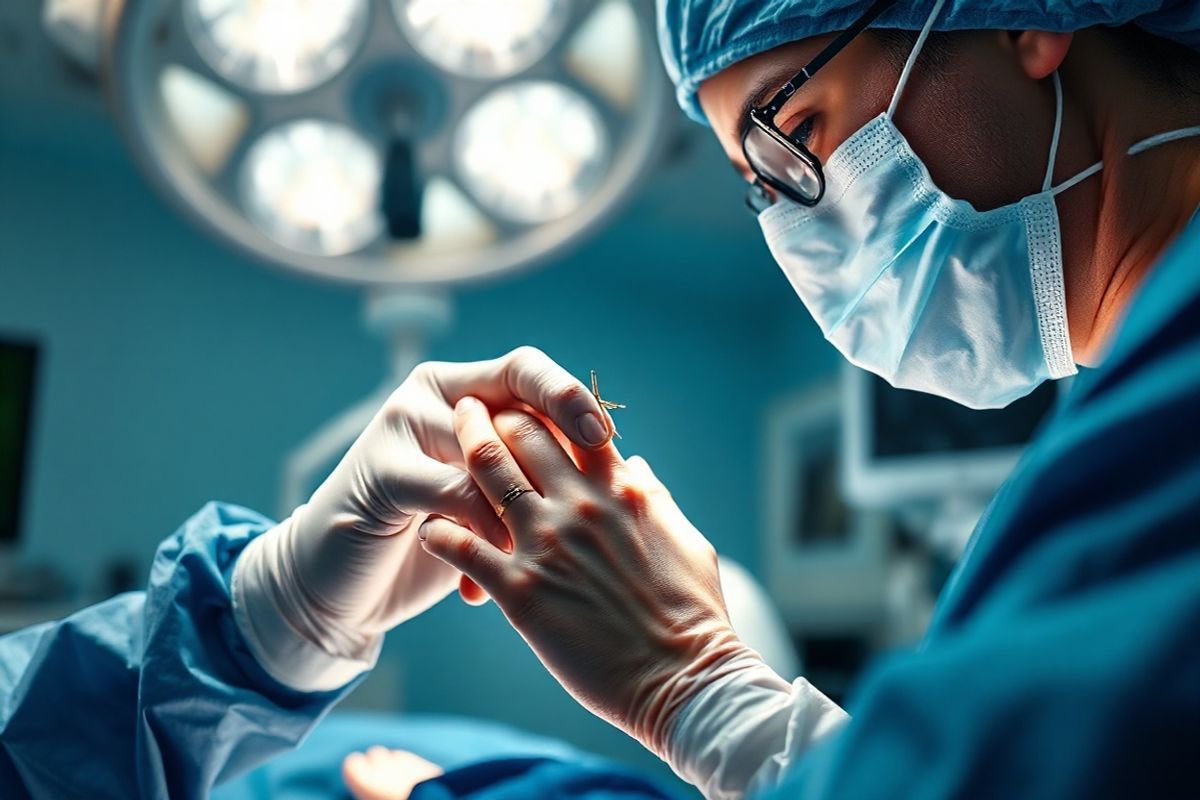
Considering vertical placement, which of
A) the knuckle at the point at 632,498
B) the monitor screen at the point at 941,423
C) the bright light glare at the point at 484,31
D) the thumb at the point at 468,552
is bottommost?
the monitor screen at the point at 941,423

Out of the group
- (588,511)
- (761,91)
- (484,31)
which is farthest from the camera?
(484,31)

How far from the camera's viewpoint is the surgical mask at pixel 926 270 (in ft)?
3.29

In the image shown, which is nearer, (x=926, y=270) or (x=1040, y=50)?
(x=1040, y=50)

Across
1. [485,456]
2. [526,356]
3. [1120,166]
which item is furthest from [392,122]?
[1120,166]

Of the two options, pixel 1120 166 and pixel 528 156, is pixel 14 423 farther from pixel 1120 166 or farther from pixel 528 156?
pixel 1120 166

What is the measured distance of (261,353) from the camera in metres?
3.24

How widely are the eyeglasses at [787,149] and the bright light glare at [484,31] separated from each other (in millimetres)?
528

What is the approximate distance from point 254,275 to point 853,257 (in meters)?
2.59

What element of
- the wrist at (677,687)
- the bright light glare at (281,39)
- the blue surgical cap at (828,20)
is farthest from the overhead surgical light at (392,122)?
the wrist at (677,687)

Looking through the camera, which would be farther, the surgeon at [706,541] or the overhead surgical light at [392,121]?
the overhead surgical light at [392,121]

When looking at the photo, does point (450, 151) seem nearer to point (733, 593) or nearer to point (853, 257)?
point (853, 257)

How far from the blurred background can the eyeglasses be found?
385 mm

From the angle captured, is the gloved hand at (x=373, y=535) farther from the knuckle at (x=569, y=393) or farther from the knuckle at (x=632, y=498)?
the knuckle at (x=632, y=498)

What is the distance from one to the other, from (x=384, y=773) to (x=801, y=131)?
0.98 meters
